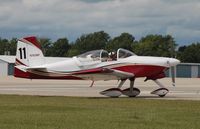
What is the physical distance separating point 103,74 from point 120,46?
13741 cm

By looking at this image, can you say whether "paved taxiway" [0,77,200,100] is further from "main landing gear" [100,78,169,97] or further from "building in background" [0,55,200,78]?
"building in background" [0,55,200,78]

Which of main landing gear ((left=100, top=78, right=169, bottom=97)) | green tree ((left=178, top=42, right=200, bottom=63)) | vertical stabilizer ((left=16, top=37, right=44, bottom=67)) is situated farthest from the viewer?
green tree ((left=178, top=42, right=200, bottom=63))

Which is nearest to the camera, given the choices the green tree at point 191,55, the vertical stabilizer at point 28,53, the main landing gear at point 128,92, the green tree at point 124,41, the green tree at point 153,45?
the main landing gear at point 128,92

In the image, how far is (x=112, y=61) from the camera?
85.8ft

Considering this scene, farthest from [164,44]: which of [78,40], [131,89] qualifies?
[131,89]

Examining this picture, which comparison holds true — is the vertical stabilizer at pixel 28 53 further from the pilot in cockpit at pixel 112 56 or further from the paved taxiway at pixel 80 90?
the pilot in cockpit at pixel 112 56

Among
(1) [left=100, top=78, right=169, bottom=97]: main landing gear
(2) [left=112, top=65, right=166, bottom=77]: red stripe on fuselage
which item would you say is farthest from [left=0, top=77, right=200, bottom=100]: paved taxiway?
(2) [left=112, top=65, right=166, bottom=77]: red stripe on fuselage

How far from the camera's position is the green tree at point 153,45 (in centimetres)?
14950

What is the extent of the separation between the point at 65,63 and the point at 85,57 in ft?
3.63

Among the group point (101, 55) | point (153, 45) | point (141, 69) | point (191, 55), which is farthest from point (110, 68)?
point (153, 45)

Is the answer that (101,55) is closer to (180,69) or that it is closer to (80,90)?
(80,90)

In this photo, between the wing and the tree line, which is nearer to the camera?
the wing

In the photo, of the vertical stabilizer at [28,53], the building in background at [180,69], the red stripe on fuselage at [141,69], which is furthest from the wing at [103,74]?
the building in background at [180,69]

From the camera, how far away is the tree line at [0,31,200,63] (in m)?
146
